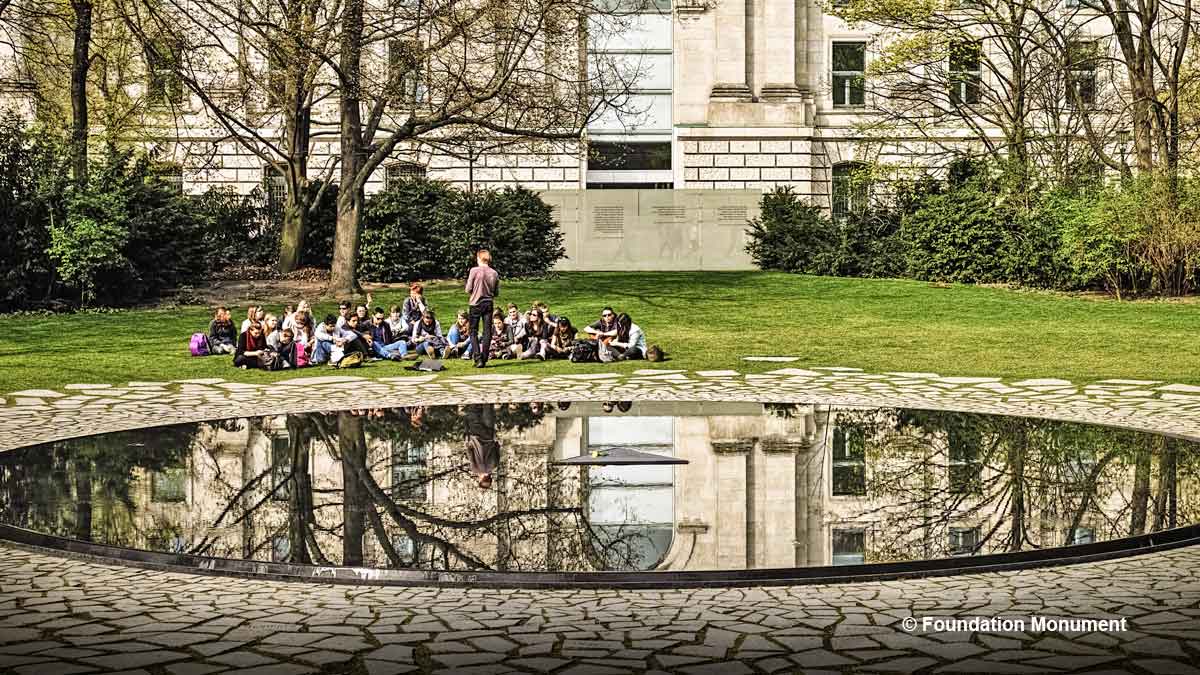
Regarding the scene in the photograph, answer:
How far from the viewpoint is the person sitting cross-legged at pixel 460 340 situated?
21.9 meters

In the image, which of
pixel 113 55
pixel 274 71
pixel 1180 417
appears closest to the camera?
pixel 1180 417

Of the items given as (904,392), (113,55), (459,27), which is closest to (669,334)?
(459,27)

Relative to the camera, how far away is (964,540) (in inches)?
341

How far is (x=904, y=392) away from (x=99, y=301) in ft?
62.9

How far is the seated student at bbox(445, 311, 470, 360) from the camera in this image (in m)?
21.9

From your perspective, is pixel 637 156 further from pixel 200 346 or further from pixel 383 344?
pixel 200 346

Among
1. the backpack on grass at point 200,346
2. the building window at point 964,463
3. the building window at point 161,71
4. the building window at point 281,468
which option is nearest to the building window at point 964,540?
the building window at point 964,463

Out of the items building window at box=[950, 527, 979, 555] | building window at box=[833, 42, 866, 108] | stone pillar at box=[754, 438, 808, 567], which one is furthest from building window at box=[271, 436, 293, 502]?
building window at box=[833, 42, 866, 108]

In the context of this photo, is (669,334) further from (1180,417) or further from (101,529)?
(101,529)

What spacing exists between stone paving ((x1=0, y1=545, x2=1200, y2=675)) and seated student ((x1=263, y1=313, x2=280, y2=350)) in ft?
40.9

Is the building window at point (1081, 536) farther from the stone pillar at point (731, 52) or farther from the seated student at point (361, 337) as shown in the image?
the stone pillar at point (731, 52)

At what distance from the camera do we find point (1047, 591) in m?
7.58

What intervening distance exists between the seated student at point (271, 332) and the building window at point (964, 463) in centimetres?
1092

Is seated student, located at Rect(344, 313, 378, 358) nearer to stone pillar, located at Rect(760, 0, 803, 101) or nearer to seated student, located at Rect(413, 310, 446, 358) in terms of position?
seated student, located at Rect(413, 310, 446, 358)
